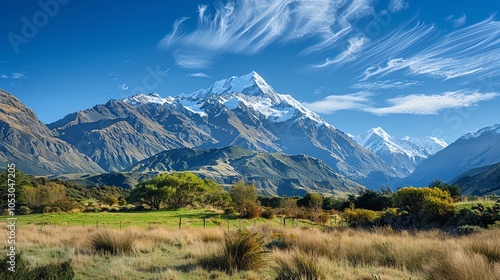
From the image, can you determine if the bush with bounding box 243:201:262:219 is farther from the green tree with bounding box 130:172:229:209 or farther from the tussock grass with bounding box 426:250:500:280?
the tussock grass with bounding box 426:250:500:280

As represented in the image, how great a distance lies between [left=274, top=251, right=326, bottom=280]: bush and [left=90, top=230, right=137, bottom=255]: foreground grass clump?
18.2 ft

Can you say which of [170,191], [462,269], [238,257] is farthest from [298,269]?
[170,191]

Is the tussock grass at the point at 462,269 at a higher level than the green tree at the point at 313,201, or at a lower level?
higher

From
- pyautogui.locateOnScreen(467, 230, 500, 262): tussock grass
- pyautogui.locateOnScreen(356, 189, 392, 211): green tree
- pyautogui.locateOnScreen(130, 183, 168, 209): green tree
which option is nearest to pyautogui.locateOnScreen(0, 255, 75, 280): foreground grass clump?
pyautogui.locateOnScreen(467, 230, 500, 262): tussock grass

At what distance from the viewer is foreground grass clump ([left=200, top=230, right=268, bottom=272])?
30.6 ft

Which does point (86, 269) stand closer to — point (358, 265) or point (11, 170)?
point (11, 170)

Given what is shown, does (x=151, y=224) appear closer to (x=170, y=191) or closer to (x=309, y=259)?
(x=309, y=259)

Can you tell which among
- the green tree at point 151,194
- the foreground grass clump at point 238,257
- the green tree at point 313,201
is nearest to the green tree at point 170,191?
the green tree at point 151,194

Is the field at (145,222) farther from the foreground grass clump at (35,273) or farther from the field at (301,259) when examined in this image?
the foreground grass clump at (35,273)

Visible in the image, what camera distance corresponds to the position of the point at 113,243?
11.7m

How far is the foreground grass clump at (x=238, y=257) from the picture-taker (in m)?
9.34

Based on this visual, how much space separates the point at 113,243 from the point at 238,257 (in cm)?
476

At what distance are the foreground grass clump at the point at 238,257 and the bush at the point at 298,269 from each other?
3.15ft

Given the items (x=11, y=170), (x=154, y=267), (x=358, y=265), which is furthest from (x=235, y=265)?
(x=11, y=170)
